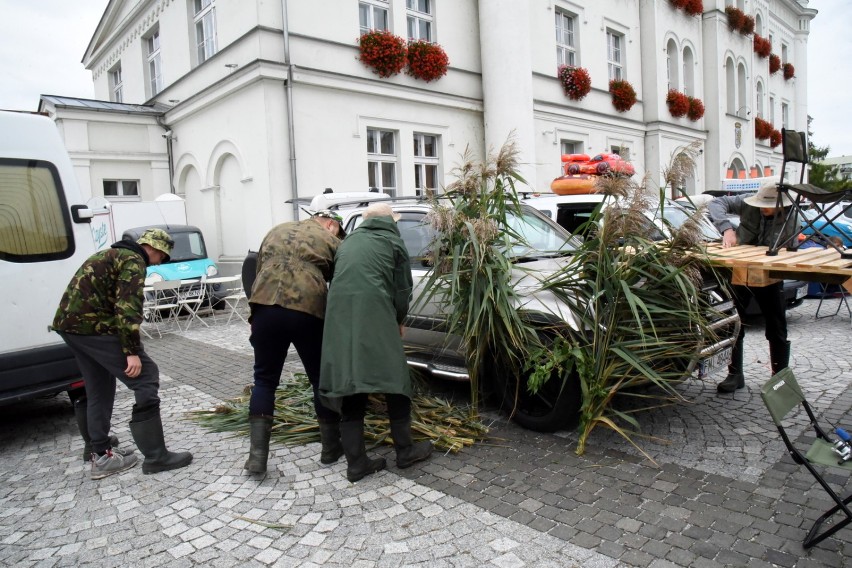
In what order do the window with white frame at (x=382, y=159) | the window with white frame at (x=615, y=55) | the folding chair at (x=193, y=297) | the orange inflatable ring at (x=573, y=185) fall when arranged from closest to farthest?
Result: the orange inflatable ring at (x=573, y=185)
the folding chair at (x=193, y=297)
the window with white frame at (x=382, y=159)
the window with white frame at (x=615, y=55)

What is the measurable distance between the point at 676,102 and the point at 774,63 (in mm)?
11760

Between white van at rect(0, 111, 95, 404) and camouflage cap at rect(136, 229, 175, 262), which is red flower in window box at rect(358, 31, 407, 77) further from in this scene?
camouflage cap at rect(136, 229, 175, 262)

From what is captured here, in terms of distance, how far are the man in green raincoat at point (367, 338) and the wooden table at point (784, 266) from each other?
2100 mm

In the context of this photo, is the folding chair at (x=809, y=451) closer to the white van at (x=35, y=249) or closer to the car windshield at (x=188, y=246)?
the white van at (x=35, y=249)

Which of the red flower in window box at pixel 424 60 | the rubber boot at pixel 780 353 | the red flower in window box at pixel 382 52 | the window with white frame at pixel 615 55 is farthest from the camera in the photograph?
the window with white frame at pixel 615 55

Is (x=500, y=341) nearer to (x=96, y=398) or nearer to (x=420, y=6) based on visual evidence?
(x=96, y=398)

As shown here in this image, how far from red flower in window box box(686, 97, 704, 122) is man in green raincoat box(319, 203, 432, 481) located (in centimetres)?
2115

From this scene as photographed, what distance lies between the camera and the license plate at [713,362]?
14.1 feet

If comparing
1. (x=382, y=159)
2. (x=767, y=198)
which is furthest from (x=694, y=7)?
(x=767, y=198)

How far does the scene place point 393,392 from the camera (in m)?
3.80

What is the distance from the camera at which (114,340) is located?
4168 millimetres

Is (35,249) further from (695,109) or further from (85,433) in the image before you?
(695,109)

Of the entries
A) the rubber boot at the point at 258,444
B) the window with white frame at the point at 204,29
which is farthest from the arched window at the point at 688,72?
the rubber boot at the point at 258,444

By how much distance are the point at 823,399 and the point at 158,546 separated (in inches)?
198
